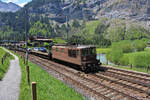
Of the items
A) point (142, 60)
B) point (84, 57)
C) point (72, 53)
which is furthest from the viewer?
point (142, 60)

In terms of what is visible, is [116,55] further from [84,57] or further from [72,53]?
[84,57]

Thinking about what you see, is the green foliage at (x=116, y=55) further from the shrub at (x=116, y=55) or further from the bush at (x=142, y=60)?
the bush at (x=142, y=60)

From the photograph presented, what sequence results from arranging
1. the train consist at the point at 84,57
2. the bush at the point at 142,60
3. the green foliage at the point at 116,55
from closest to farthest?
the train consist at the point at 84,57 < the bush at the point at 142,60 < the green foliage at the point at 116,55

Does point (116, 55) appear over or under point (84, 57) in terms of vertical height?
under

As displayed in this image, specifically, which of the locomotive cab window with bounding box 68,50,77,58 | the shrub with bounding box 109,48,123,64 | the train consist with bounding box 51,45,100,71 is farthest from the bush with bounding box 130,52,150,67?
the locomotive cab window with bounding box 68,50,77,58

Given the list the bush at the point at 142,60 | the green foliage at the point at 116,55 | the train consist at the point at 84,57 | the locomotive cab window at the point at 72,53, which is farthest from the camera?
the green foliage at the point at 116,55

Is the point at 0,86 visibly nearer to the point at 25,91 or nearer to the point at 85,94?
the point at 25,91

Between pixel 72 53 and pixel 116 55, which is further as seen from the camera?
pixel 116 55

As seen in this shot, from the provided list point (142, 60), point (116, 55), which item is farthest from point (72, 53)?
point (116, 55)

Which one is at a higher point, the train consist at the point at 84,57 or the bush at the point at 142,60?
the train consist at the point at 84,57

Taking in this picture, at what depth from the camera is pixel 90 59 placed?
1972 centimetres

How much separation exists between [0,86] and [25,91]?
2.90 m

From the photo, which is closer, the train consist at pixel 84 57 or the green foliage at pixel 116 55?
the train consist at pixel 84 57

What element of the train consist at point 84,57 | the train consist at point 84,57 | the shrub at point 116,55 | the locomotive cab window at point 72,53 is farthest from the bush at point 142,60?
the locomotive cab window at point 72,53
